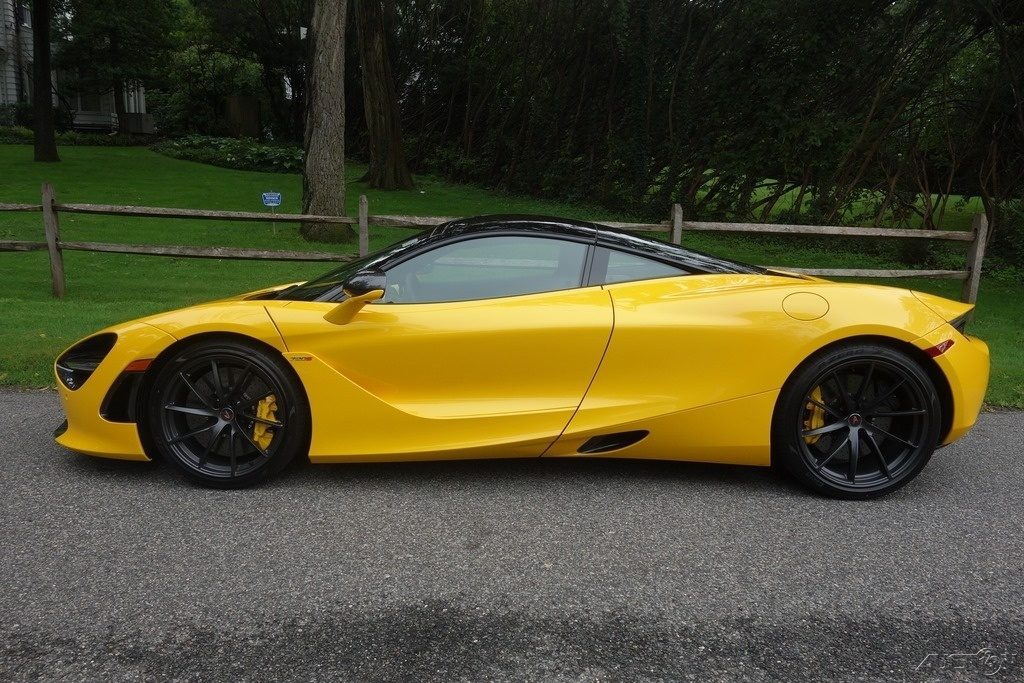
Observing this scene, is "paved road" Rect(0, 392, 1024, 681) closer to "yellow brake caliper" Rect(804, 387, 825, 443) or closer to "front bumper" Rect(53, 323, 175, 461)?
"front bumper" Rect(53, 323, 175, 461)

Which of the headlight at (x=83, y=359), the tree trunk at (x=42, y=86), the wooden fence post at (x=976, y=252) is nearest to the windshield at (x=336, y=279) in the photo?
the headlight at (x=83, y=359)

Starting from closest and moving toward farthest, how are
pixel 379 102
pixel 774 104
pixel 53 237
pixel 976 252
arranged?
pixel 976 252 → pixel 53 237 → pixel 774 104 → pixel 379 102

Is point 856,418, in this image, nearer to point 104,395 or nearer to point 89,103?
point 104,395

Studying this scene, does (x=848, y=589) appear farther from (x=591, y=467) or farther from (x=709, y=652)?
(x=591, y=467)

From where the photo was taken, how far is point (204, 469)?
11.5ft

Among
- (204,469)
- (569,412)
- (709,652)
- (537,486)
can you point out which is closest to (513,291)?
(569,412)

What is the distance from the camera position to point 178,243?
493 inches

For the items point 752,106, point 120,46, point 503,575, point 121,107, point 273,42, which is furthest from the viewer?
point 273,42

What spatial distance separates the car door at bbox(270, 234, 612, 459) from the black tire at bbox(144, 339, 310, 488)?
0.12 m

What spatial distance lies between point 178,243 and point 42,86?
14400 mm

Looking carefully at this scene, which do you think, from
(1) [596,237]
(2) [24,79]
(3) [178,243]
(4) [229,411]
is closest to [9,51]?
(2) [24,79]

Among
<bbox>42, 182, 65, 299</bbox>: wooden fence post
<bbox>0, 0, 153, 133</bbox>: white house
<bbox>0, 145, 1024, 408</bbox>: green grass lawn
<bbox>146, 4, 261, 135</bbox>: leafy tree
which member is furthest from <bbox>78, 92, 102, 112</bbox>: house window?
<bbox>42, 182, 65, 299</bbox>: wooden fence post

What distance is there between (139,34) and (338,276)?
1367 inches

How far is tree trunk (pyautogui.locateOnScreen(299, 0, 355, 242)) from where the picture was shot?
40.3ft
